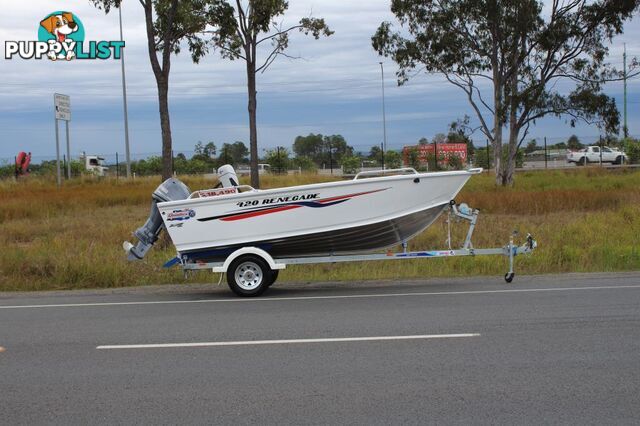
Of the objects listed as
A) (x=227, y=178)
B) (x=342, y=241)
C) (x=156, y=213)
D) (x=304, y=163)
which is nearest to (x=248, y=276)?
(x=342, y=241)

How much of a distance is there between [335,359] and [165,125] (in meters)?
11.4

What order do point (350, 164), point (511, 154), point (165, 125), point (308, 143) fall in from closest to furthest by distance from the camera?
point (165, 125) → point (511, 154) → point (350, 164) → point (308, 143)

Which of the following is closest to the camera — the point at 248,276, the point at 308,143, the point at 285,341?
the point at 285,341

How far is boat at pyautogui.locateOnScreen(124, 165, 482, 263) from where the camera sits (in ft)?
35.7

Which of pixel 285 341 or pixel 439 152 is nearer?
pixel 285 341

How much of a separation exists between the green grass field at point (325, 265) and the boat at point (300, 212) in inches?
90.0

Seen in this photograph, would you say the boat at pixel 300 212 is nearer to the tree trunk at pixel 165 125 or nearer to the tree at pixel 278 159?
the tree trunk at pixel 165 125

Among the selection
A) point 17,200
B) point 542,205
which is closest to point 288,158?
point 17,200

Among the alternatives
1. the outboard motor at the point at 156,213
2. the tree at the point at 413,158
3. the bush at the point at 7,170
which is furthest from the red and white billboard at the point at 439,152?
the outboard motor at the point at 156,213

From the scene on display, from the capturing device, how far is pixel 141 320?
31.3 feet

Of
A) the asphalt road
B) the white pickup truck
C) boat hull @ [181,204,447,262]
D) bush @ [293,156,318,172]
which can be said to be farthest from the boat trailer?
the white pickup truck

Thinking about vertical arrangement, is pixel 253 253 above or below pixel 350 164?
below

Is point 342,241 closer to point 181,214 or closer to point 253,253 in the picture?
point 253,253

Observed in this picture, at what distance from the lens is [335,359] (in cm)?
709
